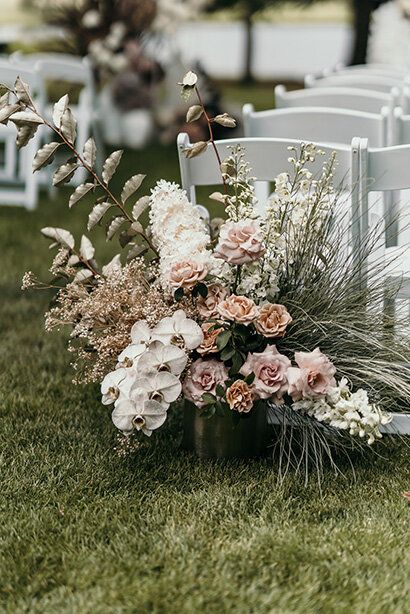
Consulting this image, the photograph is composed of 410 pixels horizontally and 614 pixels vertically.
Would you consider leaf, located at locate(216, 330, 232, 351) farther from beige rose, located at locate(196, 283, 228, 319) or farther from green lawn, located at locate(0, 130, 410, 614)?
green lawn, located at locate(0, 130, 410, 614)

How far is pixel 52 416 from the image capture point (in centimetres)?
368

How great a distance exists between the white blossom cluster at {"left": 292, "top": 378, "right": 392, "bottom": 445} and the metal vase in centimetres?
20

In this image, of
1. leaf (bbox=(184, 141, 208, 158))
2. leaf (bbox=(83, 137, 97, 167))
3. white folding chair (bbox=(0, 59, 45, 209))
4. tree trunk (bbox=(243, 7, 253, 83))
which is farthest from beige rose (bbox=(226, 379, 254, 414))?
tree trunk (bbox=(243, 7, 253, 83))

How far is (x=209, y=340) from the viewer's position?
314 centimetres

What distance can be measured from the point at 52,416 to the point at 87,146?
3.37 ft

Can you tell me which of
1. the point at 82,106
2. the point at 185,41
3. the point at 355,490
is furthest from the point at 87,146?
the point at 185,41

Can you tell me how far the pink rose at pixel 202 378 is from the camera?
123 inches

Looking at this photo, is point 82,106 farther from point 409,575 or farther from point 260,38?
point 260,38

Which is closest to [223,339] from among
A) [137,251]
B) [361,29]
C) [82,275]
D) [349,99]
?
[137,251]

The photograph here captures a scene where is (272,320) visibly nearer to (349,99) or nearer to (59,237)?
(59,237)

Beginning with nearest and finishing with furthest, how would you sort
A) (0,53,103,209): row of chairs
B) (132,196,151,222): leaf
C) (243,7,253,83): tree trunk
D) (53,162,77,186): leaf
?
(53,162,77,186): leaf → (132,196,151,222): leaf → (0,53,103,209): row of chairs → (243,7,253,83): tree trunk

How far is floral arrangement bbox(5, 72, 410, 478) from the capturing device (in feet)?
10.1

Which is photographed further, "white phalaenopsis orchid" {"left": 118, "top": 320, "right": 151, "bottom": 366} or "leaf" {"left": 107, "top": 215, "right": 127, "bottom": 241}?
"leaf" {"left": 107, "top": 215, "right": 127, "bottom": 241}

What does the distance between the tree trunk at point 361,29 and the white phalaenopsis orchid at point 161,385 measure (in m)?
10.2
